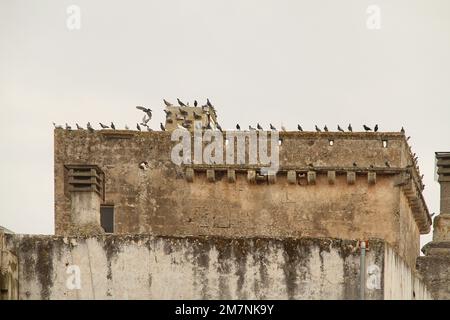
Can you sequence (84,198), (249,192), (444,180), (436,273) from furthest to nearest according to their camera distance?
(249,192) → (444,180) → (84,198) → (436,273)

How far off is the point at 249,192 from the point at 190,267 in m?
14.7

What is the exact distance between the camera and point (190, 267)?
77.4ft

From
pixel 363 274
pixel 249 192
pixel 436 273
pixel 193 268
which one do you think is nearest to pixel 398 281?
pixel 363 274

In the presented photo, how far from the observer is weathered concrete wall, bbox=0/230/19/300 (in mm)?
23219

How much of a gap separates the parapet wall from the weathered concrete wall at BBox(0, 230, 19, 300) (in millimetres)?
159

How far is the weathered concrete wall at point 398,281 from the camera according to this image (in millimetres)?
23203

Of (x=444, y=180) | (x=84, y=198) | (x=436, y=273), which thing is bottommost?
(x=436, y=273)

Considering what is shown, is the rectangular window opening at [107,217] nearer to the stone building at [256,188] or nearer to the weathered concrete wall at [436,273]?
the stone building at [256,188]

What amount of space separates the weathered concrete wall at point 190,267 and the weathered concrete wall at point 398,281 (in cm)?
30

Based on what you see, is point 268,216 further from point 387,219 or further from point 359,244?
point 359,244

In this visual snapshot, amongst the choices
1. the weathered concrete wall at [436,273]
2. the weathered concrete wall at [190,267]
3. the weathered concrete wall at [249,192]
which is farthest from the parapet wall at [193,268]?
the weathered concrete wall at [249,192]

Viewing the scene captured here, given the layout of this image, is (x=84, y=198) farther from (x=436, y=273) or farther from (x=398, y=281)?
(x=398, y=281)

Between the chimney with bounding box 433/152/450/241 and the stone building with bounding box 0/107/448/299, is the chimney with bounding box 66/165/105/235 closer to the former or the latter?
the stone building with bounding box 0/107/448/299
